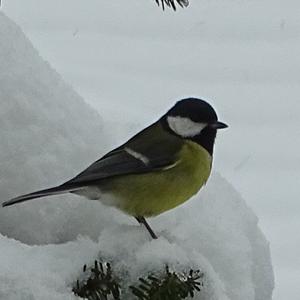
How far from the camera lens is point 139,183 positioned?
189cm

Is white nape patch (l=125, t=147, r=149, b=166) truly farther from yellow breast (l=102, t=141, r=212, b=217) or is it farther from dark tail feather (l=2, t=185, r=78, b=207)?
dark tail feather (l=2, t=185, r=78, b=207)

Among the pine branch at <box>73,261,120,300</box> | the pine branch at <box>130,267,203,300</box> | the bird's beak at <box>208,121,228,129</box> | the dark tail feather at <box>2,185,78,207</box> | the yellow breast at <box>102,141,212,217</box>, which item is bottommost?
the yellow breast at <box>102,141,212,217</box>

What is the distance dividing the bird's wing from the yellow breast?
0.05 ft

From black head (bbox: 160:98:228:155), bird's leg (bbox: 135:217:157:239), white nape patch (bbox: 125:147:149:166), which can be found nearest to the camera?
bird's leg (bbox: 135:217:157:239)

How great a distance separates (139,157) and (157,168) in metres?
0.04

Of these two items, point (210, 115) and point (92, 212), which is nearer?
point (92, 212)

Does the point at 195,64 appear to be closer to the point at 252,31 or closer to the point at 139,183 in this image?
the point at 252,31

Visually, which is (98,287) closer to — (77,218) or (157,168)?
(77,218)

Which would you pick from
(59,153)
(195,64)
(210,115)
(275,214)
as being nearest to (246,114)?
(195,64)

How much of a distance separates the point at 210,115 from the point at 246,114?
2074 millimetres

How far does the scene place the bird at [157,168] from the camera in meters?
1.77

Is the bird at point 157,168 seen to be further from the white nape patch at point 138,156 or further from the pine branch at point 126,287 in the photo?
the pine branch at point 126,287

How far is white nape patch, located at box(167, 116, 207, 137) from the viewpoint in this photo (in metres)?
2.05

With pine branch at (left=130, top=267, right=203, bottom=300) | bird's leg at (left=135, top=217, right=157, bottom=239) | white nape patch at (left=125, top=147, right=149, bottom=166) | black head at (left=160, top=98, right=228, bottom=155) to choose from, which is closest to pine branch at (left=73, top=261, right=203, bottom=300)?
pine branch at (left=130, top=267, right=203, bottom=300)
